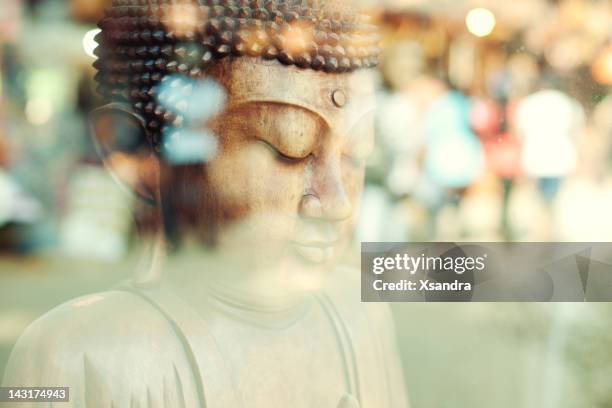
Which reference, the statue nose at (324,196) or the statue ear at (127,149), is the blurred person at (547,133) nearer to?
the statue nose at (324,196)

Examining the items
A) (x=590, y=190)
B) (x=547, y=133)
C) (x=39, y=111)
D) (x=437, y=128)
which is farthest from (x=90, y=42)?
(x=590, y=190)

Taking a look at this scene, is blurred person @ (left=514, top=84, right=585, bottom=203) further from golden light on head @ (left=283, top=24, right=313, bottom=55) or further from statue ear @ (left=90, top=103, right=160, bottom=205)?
statue ear @ (left=90, top=103, right=160, bottom=205)

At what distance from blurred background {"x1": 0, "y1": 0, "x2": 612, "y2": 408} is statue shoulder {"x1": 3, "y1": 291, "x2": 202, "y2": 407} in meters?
0.12

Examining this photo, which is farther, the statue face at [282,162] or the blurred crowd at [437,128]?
the blurred crowd at [437,128]

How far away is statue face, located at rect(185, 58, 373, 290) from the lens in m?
1.74

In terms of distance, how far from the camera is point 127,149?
5.93 feet

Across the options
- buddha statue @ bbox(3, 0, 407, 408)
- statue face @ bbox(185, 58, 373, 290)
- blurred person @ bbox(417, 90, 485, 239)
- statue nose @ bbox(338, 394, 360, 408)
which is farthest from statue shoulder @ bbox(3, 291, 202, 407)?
blurred person @ bbox(417, 90, 485, 239)

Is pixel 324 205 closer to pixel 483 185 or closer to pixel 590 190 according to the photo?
pixel 483 185

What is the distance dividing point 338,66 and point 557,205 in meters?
0.73

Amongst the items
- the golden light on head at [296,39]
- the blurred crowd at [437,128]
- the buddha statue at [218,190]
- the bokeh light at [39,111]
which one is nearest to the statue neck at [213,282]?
the buddha statue at [218,190]

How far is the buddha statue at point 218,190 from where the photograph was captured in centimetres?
174

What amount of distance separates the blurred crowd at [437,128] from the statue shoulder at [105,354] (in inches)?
6.5

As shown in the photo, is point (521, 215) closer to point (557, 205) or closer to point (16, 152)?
point (557, 205)

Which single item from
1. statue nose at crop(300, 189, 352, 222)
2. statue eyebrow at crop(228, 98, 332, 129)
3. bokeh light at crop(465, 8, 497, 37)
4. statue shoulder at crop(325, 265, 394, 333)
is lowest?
statue shoulder at crop(325, 265, 394, 333)
